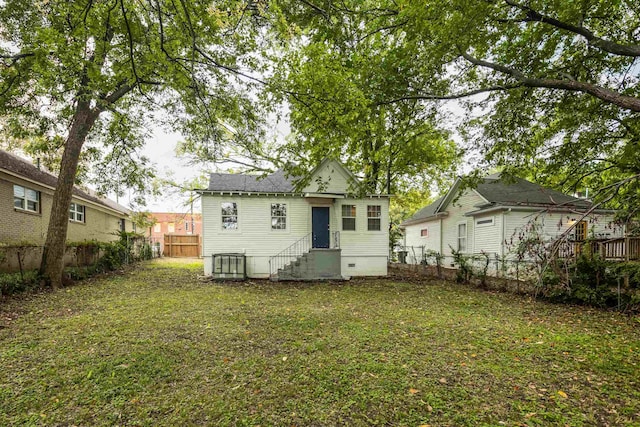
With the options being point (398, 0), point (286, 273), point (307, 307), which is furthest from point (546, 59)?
point (286, 273)

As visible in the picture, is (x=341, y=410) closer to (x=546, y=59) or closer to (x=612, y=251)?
(x=546, y=59)

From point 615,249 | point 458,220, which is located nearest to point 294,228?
point 458,220

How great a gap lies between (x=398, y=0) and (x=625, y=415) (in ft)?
24.6

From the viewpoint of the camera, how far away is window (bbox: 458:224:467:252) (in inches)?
624

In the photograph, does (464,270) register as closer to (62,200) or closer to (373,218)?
(373,218)

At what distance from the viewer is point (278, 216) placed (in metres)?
13.3

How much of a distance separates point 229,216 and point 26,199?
8695 millimetres

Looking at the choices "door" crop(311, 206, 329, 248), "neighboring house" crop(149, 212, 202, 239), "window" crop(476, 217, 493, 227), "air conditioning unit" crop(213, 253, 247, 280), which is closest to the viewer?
"air conditioning unit" crop(213, 253, 247, 280)

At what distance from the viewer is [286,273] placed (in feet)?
41.0

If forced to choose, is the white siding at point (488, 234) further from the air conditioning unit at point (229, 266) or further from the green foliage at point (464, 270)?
the air conditioning unit at point (229, 266)

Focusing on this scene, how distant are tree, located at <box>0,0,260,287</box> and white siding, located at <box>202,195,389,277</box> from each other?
4.04m

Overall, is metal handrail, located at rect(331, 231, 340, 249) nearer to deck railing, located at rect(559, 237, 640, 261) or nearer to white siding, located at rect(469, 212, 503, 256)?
white siding, located at rect(469, 212, 503, 256)

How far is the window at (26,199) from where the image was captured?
1210 cm

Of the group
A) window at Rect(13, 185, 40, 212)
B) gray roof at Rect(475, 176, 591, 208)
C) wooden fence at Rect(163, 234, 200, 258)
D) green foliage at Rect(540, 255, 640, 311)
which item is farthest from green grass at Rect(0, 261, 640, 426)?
wooden fence at Rect(163, 234, 200, 258)
